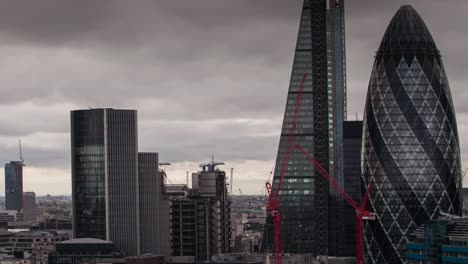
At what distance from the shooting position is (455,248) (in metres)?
170

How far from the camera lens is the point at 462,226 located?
173625mm

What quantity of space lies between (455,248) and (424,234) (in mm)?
10010

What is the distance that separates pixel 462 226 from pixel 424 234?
7208 mm

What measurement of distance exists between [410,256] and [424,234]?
25.2 feet

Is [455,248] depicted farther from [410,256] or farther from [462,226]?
[410,256]

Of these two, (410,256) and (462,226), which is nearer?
(462,226)

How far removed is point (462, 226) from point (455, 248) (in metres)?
4.86

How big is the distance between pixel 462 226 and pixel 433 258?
19.1ft

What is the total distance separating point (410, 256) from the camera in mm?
186125

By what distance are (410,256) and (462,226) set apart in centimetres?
1440

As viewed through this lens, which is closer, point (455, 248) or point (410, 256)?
point (455, 248)

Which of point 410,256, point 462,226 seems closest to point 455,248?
point 462,226

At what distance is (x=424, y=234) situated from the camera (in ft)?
589
